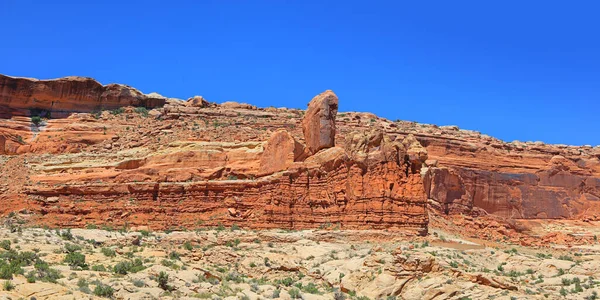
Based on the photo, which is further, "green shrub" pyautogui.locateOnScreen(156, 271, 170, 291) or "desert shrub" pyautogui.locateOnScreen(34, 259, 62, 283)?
"green shrub" pyautogui.locateOnScreen(156, 271, 170, 291)

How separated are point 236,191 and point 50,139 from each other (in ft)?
63.1

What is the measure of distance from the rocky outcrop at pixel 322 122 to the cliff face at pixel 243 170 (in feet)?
0.17

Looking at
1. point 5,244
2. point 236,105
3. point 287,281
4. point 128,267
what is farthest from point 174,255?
point 236,105

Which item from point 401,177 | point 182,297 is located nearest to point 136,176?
point 401,177

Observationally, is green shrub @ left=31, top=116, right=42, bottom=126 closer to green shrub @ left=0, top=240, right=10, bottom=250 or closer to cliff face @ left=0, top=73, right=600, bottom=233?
cliff face @ left=0, top=73, right=600, bottom=233

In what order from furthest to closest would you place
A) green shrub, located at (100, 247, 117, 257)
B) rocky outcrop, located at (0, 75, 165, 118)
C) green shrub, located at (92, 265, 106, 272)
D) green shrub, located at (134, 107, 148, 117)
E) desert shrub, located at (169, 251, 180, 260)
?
1. green shrub, located at (134, 107, 148, 117)
2. rocky outcrop, located at (0, 75, 165, 118)
3. desert shrub, located at (169, 251, 180, 260)
4. green shrub, located at (100, 247, 117, 257)
5. green shrub, located at (92, 265, 106, 272)

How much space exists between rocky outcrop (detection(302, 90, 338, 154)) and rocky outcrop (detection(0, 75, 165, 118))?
23500 mm

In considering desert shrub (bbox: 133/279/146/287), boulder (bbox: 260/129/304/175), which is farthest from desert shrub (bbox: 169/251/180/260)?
boulder (bbox: 260/129/304/175)

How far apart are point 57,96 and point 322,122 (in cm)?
2538

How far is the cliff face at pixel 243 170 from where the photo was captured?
3659 centimetres

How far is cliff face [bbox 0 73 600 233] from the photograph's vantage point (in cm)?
3659

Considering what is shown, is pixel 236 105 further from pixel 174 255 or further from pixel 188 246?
pixel 174 255

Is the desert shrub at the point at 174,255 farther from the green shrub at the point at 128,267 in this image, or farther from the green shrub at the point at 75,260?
the green shrub at the point at 75,260

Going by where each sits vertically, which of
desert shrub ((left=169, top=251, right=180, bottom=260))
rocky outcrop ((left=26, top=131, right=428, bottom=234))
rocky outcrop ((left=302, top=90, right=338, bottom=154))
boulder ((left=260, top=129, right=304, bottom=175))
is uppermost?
rocky outcrop ((left=302, top=90, right=338, bottom=154))
